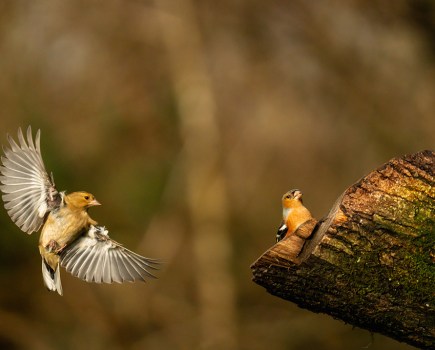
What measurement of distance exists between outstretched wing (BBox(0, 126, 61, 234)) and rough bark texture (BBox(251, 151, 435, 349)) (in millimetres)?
1524

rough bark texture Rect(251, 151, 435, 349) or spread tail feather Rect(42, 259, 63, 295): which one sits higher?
rough bark texture Rect(251, 151, 435, 349)

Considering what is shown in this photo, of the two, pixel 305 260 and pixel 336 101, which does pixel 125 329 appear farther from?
pixel 305 260

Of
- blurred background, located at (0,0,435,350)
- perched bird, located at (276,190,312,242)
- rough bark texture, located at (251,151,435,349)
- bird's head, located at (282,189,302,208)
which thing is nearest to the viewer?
rough bark texture, located at (251,151,435,349)

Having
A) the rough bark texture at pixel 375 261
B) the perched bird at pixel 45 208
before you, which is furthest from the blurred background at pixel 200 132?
the rough bark texture at pixel 375 261

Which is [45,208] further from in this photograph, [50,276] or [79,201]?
[50,276]

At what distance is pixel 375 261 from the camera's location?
125 inches

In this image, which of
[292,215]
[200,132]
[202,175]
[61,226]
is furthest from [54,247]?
[200,132]

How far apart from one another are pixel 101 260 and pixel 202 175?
5.47m

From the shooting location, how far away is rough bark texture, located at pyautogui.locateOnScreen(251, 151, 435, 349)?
316 centimetres

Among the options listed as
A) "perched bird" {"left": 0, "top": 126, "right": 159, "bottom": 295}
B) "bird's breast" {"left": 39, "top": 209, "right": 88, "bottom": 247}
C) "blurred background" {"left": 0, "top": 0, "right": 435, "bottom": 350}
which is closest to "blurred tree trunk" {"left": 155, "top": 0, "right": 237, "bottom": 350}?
"blurred background" {"left": 0, "top": 0, "right": 435, "bottom": 350}

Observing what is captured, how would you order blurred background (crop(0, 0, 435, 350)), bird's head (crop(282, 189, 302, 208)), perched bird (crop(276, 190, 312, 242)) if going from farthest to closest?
blurred background (crop(0, 0, 435, 350))
bird's head (crop(282, 189, 302, 208))
perched bird (crop(276, 190, 312, 242))

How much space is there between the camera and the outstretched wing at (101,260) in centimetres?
441

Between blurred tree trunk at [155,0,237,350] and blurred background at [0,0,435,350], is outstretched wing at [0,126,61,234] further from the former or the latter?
blurred tree trunk at [155,0,237,350]

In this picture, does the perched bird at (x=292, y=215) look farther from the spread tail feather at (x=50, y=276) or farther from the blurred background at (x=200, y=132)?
the blurred background at (x=200, y=132)
